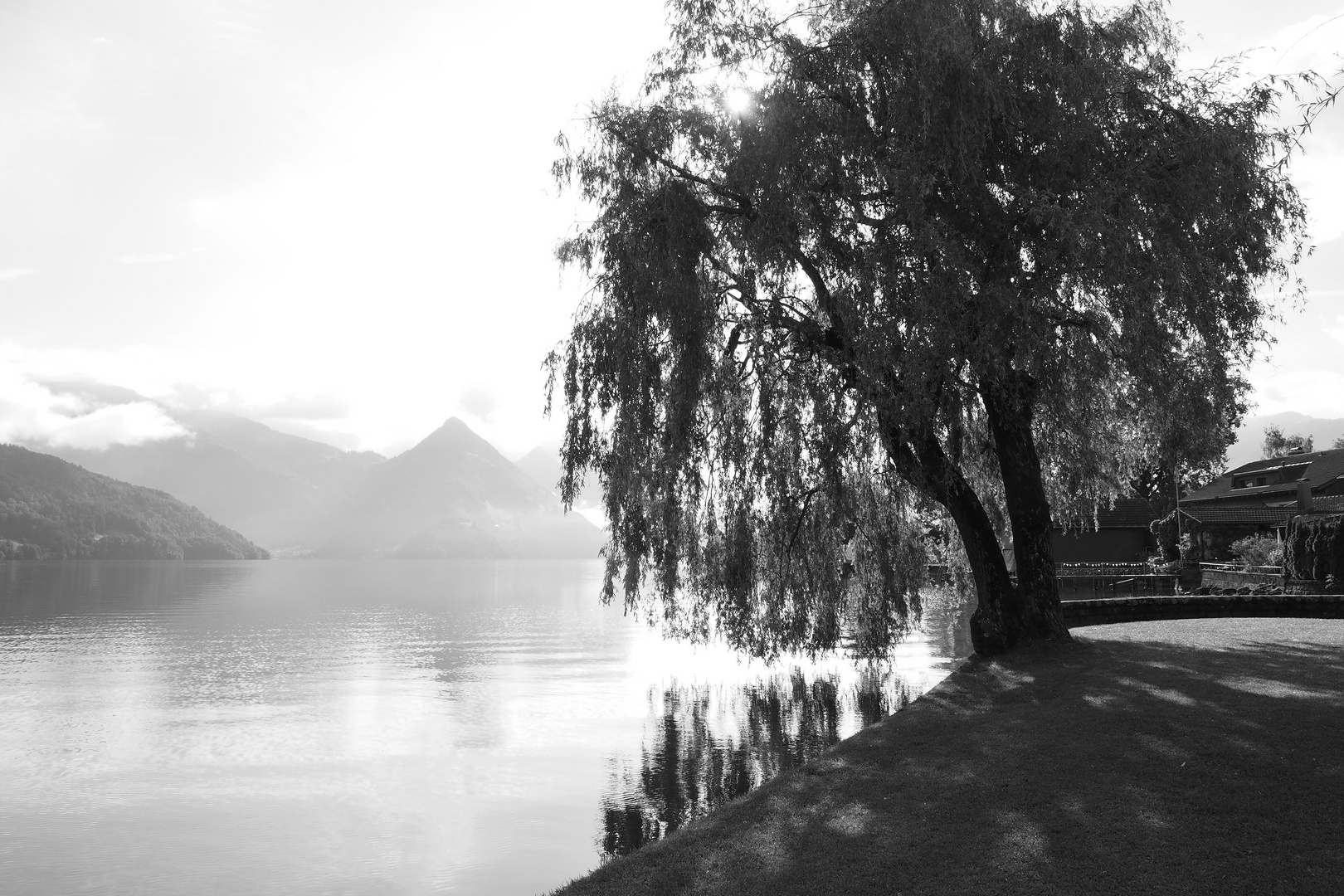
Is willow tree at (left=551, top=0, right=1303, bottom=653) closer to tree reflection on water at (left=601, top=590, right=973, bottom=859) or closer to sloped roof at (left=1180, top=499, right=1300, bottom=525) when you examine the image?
tree reflection on water at (left=601, top=590, right=973, bottom=859)

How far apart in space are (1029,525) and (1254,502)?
5097 cm

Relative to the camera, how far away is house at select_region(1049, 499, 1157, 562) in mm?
56781

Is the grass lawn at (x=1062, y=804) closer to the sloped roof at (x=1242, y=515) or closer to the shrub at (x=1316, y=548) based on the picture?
the shrub at (x=1316, y=548)

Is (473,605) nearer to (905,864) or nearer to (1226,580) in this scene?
(1226,580)

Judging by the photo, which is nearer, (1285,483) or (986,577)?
(986,577)

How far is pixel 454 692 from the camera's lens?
2816 cm

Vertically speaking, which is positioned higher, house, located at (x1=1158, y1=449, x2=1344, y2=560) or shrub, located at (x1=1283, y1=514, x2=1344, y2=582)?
house, located at (x1=1158, y1=449, x2=1344, y2=560)

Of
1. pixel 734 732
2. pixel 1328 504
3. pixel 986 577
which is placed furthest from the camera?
pixel 1328 504

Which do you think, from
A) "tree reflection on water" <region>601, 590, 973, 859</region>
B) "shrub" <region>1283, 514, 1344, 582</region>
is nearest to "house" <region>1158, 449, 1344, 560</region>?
"shrub" <region>1283, 514, 1344, 582</region>

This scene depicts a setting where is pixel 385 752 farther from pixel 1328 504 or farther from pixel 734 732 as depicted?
pixel 1328 504

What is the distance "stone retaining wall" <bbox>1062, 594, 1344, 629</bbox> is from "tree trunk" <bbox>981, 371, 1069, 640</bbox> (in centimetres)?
739

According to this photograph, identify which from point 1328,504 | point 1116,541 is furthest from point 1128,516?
point 1328,504

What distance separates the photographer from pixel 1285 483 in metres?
58.3

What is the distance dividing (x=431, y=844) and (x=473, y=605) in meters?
65.8
